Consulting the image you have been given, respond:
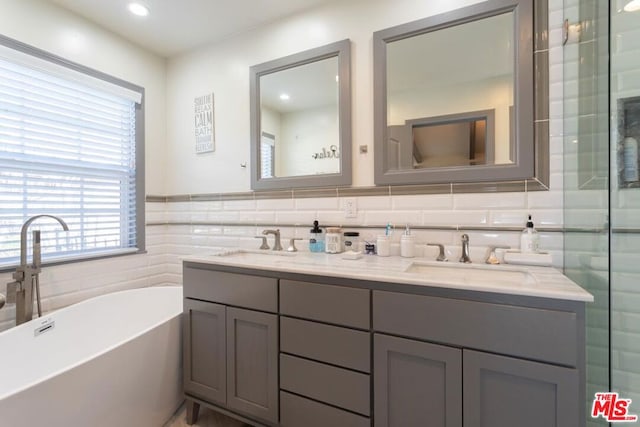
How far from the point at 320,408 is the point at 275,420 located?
0.27 m

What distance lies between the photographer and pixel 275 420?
1329 millimetres

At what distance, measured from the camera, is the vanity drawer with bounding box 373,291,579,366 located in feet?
2.88

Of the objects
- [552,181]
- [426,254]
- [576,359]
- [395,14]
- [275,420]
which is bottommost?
[275,420]

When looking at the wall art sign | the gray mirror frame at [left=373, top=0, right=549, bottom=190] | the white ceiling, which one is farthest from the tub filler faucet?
the gray mirror frame at [left=373, top=0, right=549, bottom=190]

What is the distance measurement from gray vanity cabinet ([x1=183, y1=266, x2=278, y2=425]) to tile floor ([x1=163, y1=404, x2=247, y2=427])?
2.2 inches

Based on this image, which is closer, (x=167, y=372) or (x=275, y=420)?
(x=275, y=420)

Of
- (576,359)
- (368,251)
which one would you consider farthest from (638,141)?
(368,251)

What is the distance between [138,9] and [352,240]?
2.06 metres

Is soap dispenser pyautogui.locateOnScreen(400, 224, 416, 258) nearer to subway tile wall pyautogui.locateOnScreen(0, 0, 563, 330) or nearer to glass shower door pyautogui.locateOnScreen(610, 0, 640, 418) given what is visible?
subway tile wall pyautogui.locateOnScreen(0, 0, 563, 330)

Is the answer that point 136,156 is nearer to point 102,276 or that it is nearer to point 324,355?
point 102,276

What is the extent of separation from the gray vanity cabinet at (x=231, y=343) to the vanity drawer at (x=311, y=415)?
58mm

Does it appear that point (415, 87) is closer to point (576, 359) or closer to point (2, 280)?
point (576, 359)

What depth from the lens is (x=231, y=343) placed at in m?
1.45

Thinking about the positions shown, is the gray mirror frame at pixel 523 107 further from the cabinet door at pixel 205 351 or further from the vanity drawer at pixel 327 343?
the cabinet door at pixel 205 351
